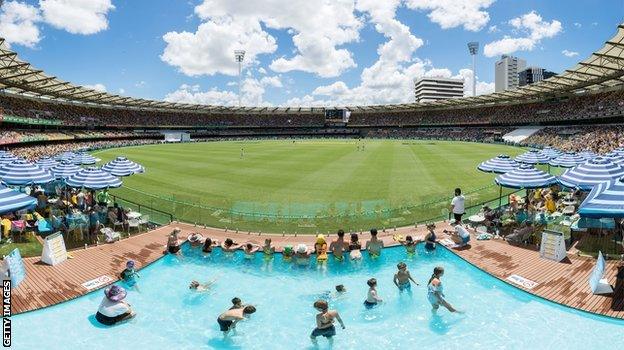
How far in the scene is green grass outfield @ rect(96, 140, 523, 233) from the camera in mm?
17688

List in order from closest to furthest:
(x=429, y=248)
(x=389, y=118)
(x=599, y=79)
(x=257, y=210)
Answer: (x=429, y=248) → (x=257, y=210) → (x=599, y=79) → (x=389, y=118)

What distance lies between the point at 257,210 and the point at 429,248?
7.55 metres

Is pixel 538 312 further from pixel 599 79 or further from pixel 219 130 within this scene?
pixel 219 130

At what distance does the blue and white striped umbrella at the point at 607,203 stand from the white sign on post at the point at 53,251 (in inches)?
645

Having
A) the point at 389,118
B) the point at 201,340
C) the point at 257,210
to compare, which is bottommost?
the point at 201,340

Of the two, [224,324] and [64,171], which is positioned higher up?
[64,171]

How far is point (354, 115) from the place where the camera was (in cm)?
13962

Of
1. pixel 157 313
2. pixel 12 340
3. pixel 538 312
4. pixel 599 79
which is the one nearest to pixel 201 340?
pixel 157 313

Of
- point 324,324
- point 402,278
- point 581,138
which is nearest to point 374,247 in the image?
point 402,278

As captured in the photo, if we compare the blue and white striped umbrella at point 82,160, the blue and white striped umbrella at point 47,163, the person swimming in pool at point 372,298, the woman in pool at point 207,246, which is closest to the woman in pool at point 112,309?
the woman in pool at point 207,246

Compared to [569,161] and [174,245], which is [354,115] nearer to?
[569,161]

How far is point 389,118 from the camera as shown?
12988 cm

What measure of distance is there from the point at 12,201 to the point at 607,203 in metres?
17.8

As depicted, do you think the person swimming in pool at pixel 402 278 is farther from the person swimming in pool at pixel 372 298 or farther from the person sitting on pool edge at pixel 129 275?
the person sitting on pool edge at pixel 129 275
